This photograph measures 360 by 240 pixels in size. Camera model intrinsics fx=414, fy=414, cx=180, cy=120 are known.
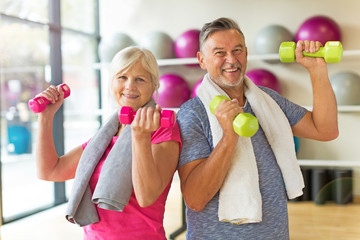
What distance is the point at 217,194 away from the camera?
120 centimetres

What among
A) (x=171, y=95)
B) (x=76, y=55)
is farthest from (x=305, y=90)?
(x=76, y=55)

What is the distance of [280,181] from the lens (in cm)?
Answer: 126

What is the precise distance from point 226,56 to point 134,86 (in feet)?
0.96

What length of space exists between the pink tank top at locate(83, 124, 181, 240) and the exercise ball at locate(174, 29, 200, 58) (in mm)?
3118

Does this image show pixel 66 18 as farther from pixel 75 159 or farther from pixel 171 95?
pixel 75 159

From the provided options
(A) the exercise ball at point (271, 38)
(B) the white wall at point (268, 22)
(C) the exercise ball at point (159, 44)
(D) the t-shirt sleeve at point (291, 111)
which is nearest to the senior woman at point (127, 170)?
(D) the t-shirt sleeve at point (291, 111)

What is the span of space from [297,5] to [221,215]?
145 inches

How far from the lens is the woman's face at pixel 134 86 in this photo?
124cm

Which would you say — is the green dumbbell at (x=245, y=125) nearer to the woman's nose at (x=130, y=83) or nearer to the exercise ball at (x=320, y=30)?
the woman's nose at (x=130, y=83)

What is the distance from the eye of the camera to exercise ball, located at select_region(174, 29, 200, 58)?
13.9ft

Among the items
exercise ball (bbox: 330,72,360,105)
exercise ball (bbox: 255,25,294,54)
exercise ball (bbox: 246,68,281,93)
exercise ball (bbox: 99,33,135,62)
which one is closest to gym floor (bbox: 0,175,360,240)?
exercise ball (bbox: 330,72,360,105)

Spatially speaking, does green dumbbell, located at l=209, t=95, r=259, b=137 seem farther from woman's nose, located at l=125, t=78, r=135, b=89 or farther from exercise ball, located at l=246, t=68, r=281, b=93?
exercise ball, located at l=246, t=68, r=281, b=93

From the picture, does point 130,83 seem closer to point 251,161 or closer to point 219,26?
point 219,26

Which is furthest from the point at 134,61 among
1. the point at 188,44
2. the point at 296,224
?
the point at 188,44
